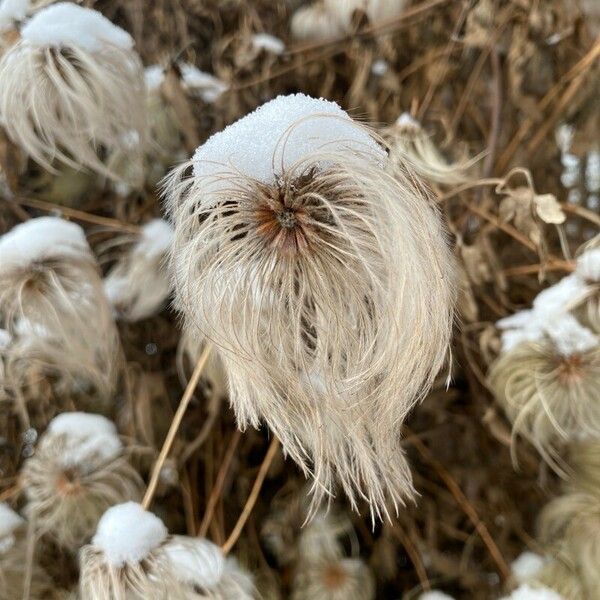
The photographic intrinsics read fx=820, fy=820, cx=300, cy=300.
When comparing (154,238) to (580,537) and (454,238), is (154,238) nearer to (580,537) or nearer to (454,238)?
(454,238)

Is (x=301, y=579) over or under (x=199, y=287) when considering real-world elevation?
under

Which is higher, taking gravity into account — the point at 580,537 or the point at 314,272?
the point at 314,272

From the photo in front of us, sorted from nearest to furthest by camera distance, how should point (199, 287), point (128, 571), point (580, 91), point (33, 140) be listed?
point (199, 287)
point (128, 571)
point (33, 140)
point (580, 91)

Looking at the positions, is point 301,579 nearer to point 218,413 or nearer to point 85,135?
point 218,413

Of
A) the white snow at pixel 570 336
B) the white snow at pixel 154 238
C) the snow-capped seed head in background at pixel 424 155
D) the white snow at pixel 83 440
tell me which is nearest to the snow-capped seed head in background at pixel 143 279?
the white snow at pixel 154 238

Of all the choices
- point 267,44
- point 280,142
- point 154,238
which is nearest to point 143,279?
point 154,238

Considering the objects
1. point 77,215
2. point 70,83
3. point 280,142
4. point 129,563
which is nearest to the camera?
point 280,142

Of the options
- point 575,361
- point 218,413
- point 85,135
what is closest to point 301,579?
point 218,413
